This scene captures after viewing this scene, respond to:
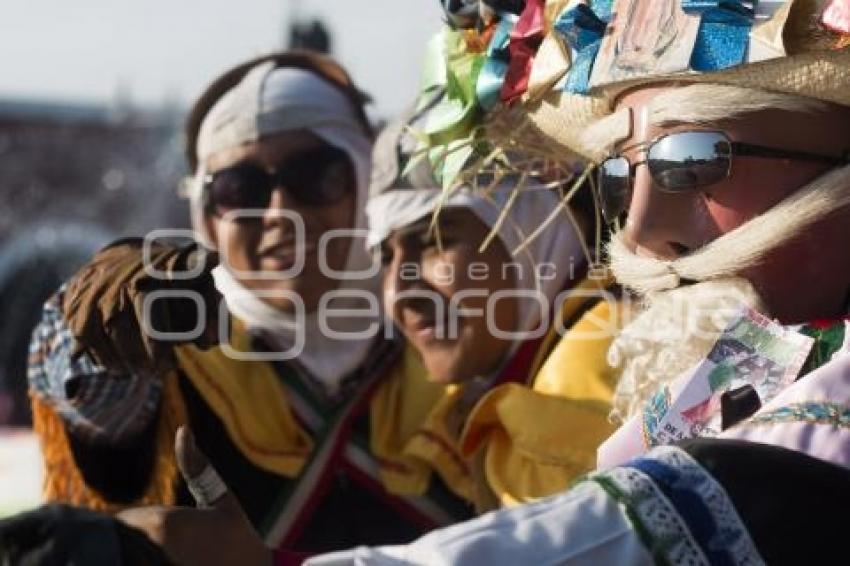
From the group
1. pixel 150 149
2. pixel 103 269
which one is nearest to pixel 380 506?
pixel 103 269

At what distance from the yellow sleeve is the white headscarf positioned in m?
0.73

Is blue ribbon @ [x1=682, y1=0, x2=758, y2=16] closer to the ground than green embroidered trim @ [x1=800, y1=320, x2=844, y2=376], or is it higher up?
higher up

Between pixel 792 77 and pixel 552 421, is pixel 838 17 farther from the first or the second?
pixel 552 421

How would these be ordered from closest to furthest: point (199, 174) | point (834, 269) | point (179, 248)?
point (834, 269)
point (179, 248)
point (199, 174)

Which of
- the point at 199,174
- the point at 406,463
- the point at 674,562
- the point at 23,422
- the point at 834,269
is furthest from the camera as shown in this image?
the point at 23,422

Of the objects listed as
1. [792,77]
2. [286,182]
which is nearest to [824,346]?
[792,77]

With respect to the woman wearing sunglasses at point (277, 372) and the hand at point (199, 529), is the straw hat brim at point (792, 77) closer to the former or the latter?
the hand at point (199, 529)

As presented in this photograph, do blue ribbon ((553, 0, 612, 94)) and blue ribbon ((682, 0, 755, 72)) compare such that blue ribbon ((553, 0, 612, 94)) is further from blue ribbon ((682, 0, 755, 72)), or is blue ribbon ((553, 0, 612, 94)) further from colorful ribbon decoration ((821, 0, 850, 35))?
colorful ribbon decoration ((821, 0, 850, 35))

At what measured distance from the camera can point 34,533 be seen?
1.33m

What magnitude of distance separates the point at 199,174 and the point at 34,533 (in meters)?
2.64

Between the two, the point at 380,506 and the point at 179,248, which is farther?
the point at 380,506

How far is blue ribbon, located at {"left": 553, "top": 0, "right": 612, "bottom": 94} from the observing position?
75.0 inches

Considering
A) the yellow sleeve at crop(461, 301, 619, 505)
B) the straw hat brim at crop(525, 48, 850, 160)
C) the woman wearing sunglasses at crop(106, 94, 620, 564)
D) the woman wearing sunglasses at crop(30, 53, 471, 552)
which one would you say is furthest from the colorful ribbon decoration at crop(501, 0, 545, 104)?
the woman wearing sunglasses at crop(30, 53, 471, 552)

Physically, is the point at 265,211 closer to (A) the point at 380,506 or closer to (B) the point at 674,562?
(A) the point at 380,506
